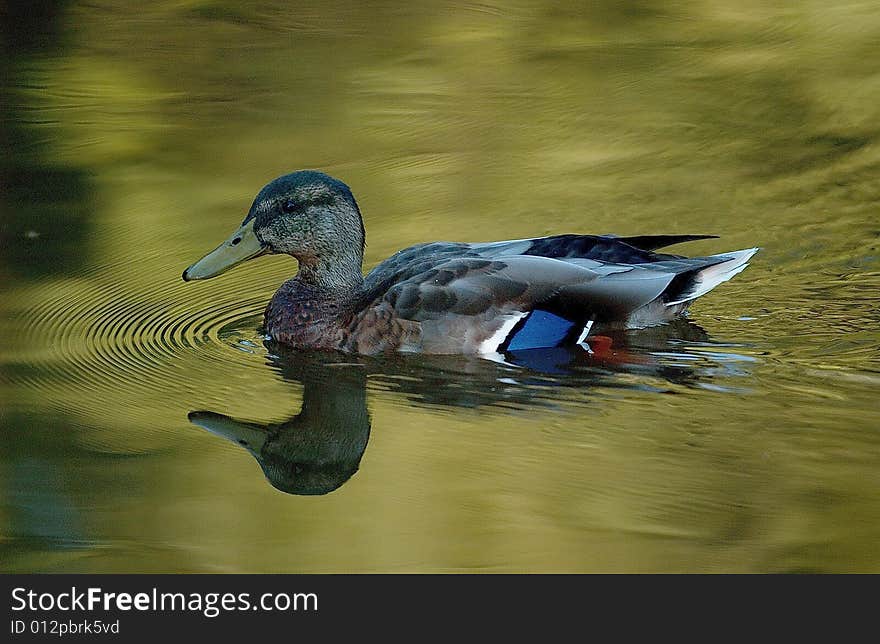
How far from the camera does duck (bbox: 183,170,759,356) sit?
771 cm

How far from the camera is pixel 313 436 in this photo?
21.9ft

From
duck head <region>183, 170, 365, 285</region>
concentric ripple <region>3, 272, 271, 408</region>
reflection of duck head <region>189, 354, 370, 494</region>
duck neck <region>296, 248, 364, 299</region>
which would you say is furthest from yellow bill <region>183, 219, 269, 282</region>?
reflection of duck head <region>189, 354, 370, 494</region>

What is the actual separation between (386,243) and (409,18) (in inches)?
209

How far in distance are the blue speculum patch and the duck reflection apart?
52mm

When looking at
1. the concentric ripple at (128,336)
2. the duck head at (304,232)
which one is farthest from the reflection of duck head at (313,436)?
the duck head at (304,232)

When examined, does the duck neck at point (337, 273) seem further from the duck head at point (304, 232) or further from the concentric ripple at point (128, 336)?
the concentric ripple at point (128, 336)

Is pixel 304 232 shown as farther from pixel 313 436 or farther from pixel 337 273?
pixel 313 436

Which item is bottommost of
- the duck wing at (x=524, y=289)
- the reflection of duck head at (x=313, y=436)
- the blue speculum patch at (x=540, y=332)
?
the reflection of duck head at (x=313, y=436)

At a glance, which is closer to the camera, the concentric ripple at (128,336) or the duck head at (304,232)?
the concentric ripple at (128,336)

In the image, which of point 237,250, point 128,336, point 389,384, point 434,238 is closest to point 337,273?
point 237,250

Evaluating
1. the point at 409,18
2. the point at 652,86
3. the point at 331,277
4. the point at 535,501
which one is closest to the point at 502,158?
the point at 652,86

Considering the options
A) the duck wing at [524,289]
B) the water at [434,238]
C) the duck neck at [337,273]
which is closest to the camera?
the water at [434,238]

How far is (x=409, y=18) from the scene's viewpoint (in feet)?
46.7

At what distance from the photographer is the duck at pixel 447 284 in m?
7.71
